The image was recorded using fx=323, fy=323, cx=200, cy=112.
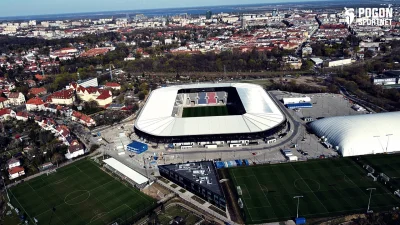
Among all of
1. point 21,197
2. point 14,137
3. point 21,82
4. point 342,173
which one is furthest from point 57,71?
point 342,173

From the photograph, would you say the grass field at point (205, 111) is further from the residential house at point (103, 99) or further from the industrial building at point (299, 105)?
the residential house at point (103, 99)

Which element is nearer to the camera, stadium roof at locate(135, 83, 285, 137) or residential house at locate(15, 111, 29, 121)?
stadium roof at locate(135, 83, 285, 137)

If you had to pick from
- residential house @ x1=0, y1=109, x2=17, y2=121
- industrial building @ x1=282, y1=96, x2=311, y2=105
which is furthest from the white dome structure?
residential house @ x1=0, y1=109, x2=17, y2=121

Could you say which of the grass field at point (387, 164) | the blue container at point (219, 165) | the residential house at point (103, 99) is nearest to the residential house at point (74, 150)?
the blue container at point (219, 165)

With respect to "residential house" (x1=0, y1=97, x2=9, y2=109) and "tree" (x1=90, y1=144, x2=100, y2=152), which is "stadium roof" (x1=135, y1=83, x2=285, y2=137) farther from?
"residential house" (x1=0, y1=97, x2=9, y2=109)

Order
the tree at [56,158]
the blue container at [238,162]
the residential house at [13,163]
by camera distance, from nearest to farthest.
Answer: the blue container at [238,162]
the residential house at [13,163]
the tree at [56,158]

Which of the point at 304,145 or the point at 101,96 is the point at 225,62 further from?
the point at 304,145

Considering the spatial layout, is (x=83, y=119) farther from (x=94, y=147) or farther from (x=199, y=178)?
(x=199, y=178)
